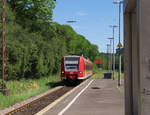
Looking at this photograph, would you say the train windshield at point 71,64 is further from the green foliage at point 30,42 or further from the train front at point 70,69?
the green foliage at point 30,42

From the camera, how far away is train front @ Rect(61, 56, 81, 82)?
27.9m

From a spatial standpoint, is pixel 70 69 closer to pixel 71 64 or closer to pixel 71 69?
pixel 71 69

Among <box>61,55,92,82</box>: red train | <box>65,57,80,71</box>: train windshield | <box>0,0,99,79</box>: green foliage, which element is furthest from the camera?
<box>65,57,80,71</box>: train windshield

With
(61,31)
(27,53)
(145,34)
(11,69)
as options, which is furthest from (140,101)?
(61,31)

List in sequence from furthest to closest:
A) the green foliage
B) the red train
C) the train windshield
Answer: the train windshield < the red train < the green foliage

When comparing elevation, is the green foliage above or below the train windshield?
above

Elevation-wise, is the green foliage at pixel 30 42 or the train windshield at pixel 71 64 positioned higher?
the green foliage at pixel 30 42


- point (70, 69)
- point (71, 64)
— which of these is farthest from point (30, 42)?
point (70, 69)

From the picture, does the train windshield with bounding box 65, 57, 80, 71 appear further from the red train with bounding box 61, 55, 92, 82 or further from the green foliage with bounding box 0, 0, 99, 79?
the green foliage with bounding box 0, 0, 99, 79

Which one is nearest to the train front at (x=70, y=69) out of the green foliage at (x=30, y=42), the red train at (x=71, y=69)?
the red train at (x=71, y=69)

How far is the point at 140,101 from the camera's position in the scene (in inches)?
169

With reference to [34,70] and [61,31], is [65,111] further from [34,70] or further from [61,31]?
[61,31]

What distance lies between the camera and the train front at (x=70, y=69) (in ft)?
91.4

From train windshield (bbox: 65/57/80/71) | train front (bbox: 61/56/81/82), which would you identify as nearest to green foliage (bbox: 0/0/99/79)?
train front (bbox: 61/56/81/82)
